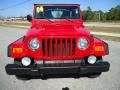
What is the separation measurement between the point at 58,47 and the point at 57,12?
2.11m

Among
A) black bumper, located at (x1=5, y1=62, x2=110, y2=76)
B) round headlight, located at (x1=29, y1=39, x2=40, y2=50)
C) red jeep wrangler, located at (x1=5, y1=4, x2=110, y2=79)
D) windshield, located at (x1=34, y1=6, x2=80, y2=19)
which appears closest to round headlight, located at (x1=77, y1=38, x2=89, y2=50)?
red jeep wrangler, located at (x1=5, y1=4, x2=110, y2=79)

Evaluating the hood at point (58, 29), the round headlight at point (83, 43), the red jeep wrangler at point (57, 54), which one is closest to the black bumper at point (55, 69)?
the red jeep wrangler at point (57, 54)

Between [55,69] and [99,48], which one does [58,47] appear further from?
[99,48]

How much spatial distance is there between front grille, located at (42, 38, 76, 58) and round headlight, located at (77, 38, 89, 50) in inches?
5.7

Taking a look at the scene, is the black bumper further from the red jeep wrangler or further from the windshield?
the windshield

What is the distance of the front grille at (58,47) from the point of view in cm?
562

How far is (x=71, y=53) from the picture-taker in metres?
5.77

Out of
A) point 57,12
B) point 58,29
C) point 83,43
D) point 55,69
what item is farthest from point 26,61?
point 57,12

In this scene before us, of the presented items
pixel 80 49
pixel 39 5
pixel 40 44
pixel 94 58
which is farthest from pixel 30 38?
pixel 39 5

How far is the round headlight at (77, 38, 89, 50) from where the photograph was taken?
5.76m

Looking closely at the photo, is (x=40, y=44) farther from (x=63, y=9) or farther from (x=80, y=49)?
(x=63, y=9)

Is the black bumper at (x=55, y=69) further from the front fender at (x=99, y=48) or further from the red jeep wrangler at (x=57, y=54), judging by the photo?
the front fender at (x=99, y=48)

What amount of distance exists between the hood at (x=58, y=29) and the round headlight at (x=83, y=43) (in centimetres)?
18

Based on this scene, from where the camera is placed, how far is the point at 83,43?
19.1 ft
